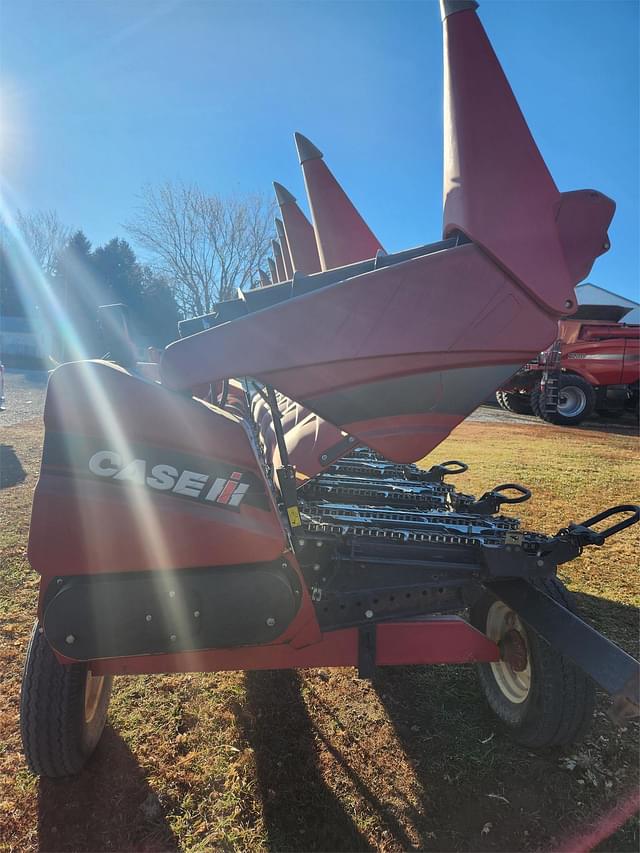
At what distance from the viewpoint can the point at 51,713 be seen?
1.99 meters

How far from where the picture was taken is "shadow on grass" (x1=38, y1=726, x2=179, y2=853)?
182 cm

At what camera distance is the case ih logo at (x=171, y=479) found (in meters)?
1.79

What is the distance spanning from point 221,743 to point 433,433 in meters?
1.67

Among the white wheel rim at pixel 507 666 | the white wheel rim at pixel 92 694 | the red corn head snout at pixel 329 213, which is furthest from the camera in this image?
the red corn head snout at pixel 329 213

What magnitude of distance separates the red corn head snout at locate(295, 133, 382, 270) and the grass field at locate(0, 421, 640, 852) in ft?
8.01

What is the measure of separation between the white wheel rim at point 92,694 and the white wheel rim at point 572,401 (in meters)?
13.7

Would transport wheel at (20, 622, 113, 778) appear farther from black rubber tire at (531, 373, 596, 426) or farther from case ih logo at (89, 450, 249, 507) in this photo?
black rubber tire at (531, 373, 596, 426)

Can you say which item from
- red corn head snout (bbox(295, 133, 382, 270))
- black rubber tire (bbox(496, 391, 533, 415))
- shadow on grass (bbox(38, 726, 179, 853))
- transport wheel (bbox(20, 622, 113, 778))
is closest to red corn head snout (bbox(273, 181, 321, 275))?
red corn head snout (bbox(295, 133, 382, 270))

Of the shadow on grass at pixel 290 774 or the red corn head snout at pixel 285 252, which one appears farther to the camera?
the red corn head snout at pixel 285 252

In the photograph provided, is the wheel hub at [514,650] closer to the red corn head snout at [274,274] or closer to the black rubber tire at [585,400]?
the red corn head snout at [274,274]

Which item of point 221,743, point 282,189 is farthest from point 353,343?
point 282,189

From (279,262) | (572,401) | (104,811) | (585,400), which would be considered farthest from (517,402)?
(104,811)

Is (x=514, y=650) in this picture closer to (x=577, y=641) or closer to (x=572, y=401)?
(x=577, y=641)

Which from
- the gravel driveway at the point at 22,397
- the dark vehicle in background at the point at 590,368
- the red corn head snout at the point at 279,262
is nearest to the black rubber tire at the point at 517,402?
the dark vehicle in background at the point at 590,368
